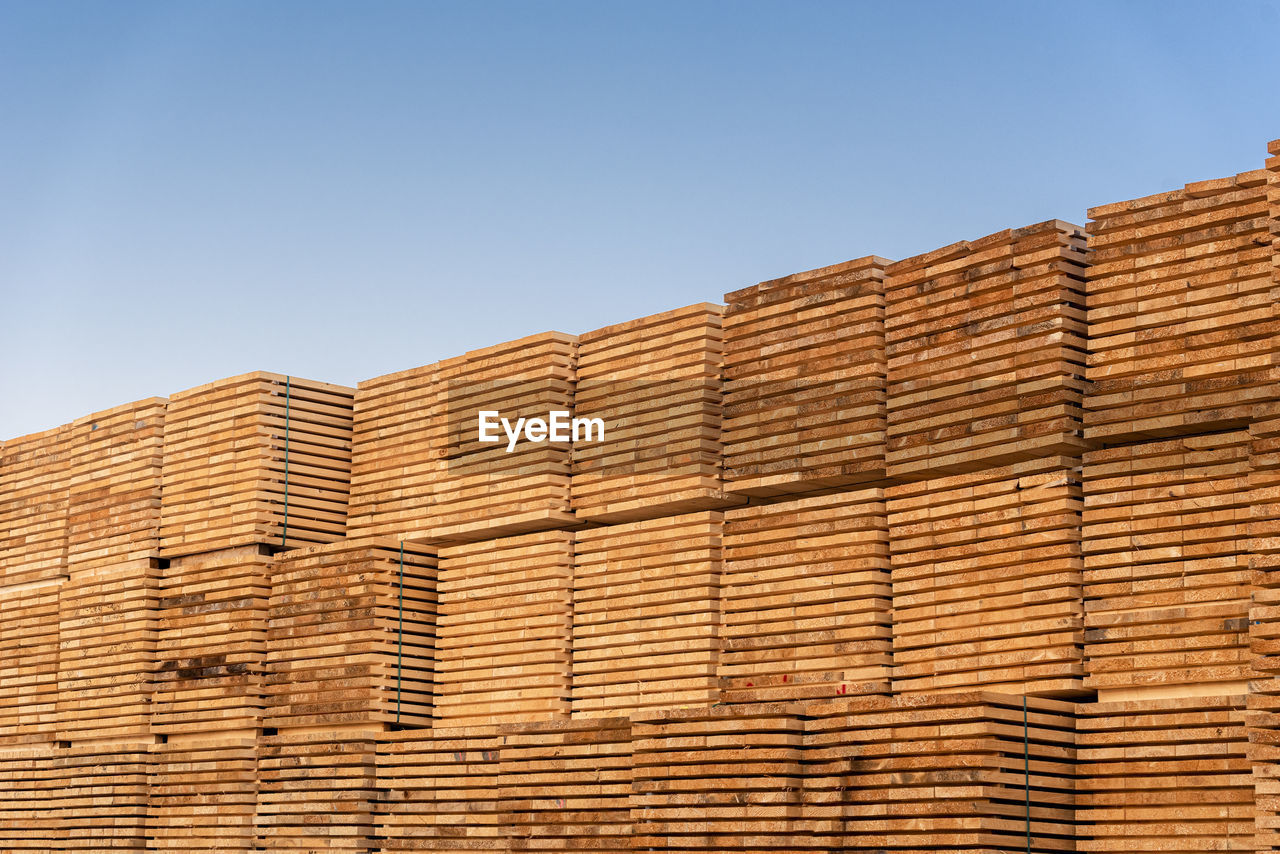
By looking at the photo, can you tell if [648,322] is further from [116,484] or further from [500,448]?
[116,484]

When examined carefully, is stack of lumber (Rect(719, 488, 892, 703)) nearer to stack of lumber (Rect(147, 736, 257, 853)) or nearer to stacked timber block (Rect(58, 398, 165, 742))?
stack of lumber (Rect(147, 736, 257, 853))

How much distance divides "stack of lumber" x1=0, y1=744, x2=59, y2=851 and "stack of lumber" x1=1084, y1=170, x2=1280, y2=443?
11.1 m

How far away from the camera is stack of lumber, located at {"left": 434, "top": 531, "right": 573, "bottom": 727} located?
12.8 meters

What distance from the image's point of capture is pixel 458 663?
44.2 ft

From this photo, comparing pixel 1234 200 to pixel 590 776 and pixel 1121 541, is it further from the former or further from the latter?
pixel 590 776

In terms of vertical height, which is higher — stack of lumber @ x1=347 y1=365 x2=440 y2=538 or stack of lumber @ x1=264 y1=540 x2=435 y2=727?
stack of lumber @ x1=347 y1=365 x2=440 y2=538

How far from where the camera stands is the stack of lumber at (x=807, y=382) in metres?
11.2

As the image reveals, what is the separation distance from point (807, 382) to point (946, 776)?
10.1 ft

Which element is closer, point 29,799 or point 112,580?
point 112,580

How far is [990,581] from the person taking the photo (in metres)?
10.3

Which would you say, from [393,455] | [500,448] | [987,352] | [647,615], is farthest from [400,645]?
[987,352]

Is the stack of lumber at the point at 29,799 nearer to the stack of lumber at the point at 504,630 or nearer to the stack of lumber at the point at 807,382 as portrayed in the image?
the stack of lumber at the point at 504,630

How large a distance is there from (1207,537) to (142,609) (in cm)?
1001

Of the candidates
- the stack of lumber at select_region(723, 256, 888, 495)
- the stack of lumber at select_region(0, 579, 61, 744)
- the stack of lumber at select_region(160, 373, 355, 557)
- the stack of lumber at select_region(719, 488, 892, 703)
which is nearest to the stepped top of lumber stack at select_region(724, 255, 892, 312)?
the stack of lumber at select_region(723, 256, 888, 495)
